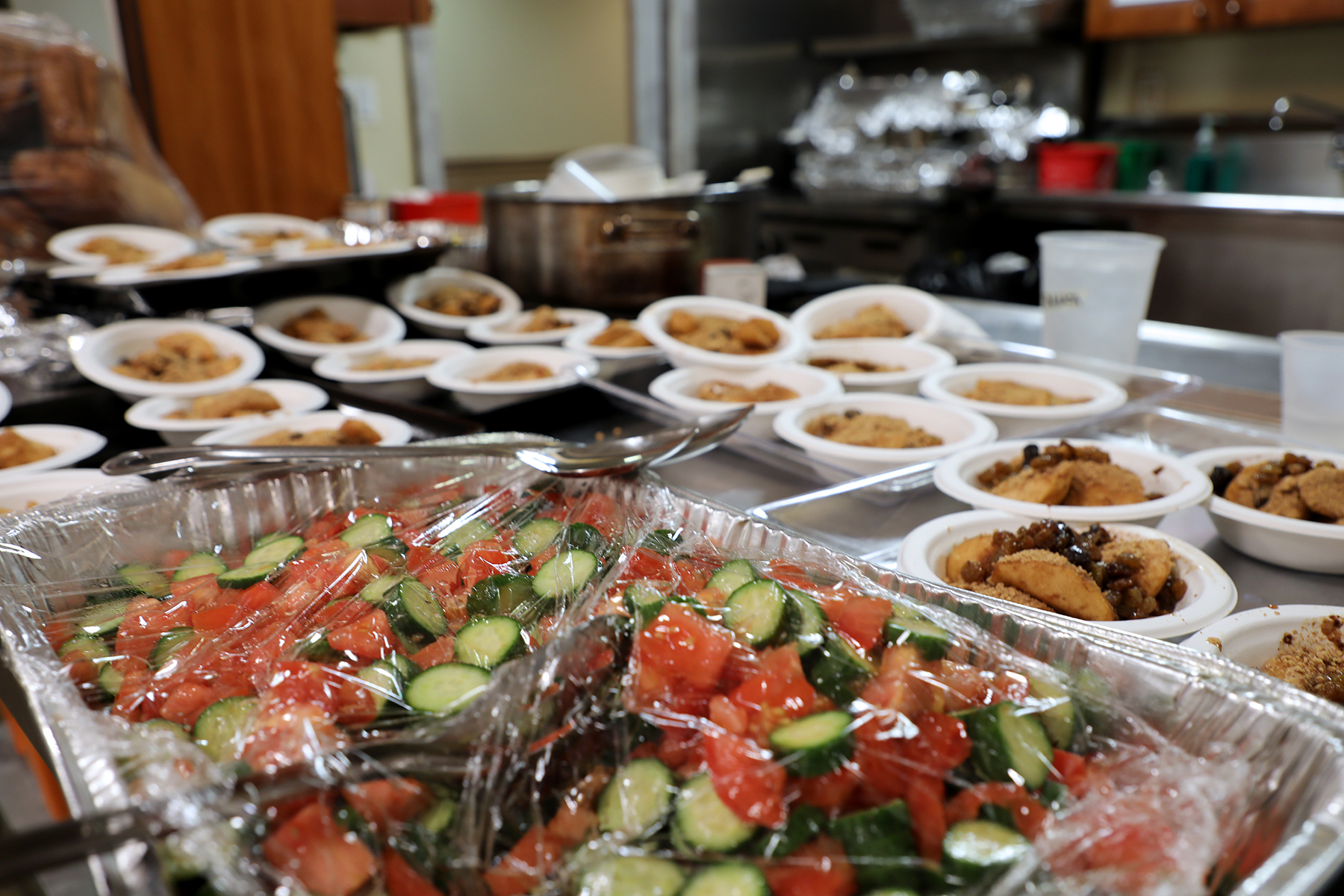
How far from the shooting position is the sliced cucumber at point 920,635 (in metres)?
0.67

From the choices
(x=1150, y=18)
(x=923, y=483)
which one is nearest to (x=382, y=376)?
(x=923, y=483)

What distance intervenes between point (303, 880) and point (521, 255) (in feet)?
6.20

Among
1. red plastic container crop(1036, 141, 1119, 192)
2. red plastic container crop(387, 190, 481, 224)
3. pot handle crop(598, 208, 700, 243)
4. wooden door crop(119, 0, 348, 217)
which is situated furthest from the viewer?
red plastic container crop(1036, 141, 1119, 192)

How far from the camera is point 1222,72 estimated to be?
4797mm

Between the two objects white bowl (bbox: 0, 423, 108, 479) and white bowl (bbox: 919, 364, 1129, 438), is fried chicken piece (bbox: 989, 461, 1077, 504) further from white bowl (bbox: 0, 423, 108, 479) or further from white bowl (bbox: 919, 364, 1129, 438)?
white bowl (bbox: 0, 423, 108, 479)

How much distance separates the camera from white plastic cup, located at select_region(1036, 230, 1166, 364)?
167 centimetres

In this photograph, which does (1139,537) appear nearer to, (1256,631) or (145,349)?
(1256,631)

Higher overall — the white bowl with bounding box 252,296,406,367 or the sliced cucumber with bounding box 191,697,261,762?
the white bowl with bounding box 252,296,406,367

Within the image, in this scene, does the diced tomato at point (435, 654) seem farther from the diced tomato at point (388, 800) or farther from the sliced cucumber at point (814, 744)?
the sliced cucumber at point (814, 744)

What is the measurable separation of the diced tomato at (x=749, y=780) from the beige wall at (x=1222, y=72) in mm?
5325

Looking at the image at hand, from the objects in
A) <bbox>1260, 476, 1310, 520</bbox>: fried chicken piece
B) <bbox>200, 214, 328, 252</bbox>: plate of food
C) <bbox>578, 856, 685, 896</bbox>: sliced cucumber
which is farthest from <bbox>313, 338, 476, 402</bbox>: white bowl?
<bbox>1260, 476, 1310, 520</bbox>: fried chicken piece

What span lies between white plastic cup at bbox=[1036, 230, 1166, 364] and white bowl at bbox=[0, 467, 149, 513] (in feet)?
5.14

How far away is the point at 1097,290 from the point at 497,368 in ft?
3.81

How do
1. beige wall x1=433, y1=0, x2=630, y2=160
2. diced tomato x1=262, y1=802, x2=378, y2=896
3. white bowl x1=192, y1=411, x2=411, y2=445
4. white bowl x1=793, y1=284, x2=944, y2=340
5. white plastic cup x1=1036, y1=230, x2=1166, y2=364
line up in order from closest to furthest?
diced tomato x1=262, y1=802, x2=378, y2=896 → white bowl x1=192, y1=411, x2=411, y2=445 → white plastic cup x1=1036, y1=230, x2=1166, y2=364 → white bowl x1=793, y1=284, x2=944, y2=340 → beige wall x1=433, y1=0, x2=630, y2=160
